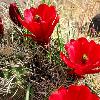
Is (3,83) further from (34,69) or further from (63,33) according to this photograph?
(63,33)

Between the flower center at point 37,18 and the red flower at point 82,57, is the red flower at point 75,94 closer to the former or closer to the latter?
the red flower at point 82,57

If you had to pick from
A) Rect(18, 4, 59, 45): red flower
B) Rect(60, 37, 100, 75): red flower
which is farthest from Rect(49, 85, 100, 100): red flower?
Rect(18, 4, 59, 45): red flower

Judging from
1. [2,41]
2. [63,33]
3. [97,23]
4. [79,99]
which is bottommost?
[79,99]

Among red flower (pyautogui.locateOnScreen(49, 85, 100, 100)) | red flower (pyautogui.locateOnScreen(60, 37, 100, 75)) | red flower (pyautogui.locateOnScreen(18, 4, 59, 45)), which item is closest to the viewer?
red flower (pyautogui.locateOnScreen(49, 85, 100, 100))

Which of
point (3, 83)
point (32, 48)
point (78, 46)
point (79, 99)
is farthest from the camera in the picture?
point (32, 48)

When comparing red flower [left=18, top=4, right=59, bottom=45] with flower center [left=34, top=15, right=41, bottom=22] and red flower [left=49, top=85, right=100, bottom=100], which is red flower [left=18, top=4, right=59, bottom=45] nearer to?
flower center [left=34, top=15, right=41, bottom=22]

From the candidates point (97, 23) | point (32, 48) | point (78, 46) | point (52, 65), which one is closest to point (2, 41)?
point (32, 48)
